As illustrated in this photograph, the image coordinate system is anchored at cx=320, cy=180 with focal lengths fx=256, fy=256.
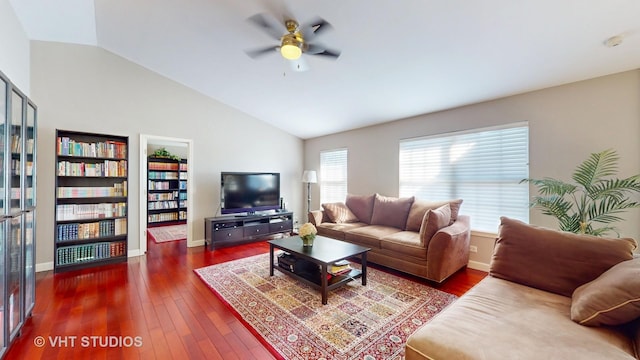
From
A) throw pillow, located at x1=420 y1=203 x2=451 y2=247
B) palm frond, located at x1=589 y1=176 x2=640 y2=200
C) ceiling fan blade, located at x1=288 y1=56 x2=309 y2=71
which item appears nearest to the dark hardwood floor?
throw pillow, located at x1=420 y1=203 x2=451 y2=247

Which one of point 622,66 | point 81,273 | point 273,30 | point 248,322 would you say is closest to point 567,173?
point 622,66

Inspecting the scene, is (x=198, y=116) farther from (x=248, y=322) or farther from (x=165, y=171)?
(x=248, y=322)

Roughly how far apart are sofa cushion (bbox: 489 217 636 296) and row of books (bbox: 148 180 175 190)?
7434 millimetres

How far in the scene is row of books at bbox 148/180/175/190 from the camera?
6734 mm

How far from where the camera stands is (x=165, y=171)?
692 cm

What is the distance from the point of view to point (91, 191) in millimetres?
3621

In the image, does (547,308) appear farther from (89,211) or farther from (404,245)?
(89,211)

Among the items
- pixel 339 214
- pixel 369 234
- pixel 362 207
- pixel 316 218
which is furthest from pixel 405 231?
pixel 316 218

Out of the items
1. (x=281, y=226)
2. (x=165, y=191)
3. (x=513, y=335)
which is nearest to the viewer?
(x=513, y=335)

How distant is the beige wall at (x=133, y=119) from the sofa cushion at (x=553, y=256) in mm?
4461

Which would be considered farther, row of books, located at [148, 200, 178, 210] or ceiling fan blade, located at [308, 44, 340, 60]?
row of books, located at [148, 200, 178, 210]

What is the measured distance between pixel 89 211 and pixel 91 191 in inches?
11.1

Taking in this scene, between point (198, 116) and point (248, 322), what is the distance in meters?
3.75

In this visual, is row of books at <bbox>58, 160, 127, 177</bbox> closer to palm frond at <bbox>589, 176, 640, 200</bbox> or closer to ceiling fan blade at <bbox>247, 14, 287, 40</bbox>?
ceiling fan blade at <bbox>247, 14, 287, 40</bbox>
